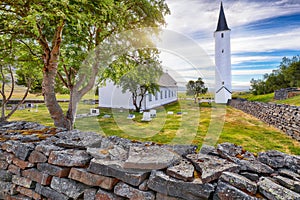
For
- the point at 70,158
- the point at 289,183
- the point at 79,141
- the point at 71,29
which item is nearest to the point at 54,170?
the point at 70,158

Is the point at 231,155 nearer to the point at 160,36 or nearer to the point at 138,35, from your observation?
the point at 138,35

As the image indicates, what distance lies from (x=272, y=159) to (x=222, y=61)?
23.3 metres

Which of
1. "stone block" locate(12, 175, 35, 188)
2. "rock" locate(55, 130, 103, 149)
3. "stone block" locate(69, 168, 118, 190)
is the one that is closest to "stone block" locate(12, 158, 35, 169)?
"stone block" locate(12, 175, 35, 188)

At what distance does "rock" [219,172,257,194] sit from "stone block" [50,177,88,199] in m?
1.39

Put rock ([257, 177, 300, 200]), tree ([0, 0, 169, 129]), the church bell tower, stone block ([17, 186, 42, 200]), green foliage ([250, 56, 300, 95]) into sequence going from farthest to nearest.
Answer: the church bell tower, green foliage ([250, 56, 300, 95]), tree ([0, 0, 169, 129]), stone block ([17, 186, 42, 200]), rock ([257, 177, 300, 200])

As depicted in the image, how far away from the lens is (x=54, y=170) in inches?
74.3

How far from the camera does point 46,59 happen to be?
418 cm

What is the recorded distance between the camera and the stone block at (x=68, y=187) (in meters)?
1.77

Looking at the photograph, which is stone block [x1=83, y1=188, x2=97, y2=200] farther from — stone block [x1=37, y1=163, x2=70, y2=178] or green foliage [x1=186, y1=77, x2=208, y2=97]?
green foliage [x1=186, y1=77, x2=208, y2=97]

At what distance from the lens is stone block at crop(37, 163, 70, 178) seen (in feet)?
6.07

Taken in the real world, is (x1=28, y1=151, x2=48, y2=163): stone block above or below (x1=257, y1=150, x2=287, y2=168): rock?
→ below

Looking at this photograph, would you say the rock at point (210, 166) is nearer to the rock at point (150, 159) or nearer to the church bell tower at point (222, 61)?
the rock at point (150, 159)

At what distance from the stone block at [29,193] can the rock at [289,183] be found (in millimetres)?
2514

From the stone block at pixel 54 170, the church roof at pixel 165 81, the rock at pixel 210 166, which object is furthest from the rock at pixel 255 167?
the church roof at pixel 165 81
